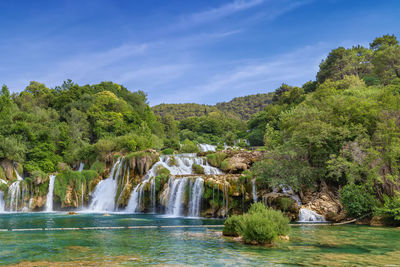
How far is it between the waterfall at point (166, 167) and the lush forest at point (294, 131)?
6.81 meters

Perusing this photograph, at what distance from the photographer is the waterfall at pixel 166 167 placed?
92.9 ft

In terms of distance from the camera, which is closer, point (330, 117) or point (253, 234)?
point (253, 234)

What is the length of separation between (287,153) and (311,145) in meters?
2.12

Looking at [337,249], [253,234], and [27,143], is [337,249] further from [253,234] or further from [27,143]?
[27,143]

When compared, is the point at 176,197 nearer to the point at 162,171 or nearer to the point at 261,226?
the point at 162,171

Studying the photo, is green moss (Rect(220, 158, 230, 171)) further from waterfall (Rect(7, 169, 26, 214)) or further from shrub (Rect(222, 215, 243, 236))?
waterfall (Rect(7, 169, 26, 214))

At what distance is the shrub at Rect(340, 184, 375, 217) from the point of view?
60.6 feet

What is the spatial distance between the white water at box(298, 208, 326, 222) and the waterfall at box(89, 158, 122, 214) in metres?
18.2

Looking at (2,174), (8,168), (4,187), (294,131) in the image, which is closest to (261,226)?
(294,131)

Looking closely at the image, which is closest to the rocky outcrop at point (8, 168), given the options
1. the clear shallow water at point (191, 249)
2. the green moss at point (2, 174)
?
the green moss at point (2, 174)

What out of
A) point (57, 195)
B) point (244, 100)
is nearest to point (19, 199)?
point (57, 195)

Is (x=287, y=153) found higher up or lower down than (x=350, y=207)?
higher up

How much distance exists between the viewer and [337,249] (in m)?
10.8

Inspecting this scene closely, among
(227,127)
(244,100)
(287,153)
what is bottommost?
(287,153)
